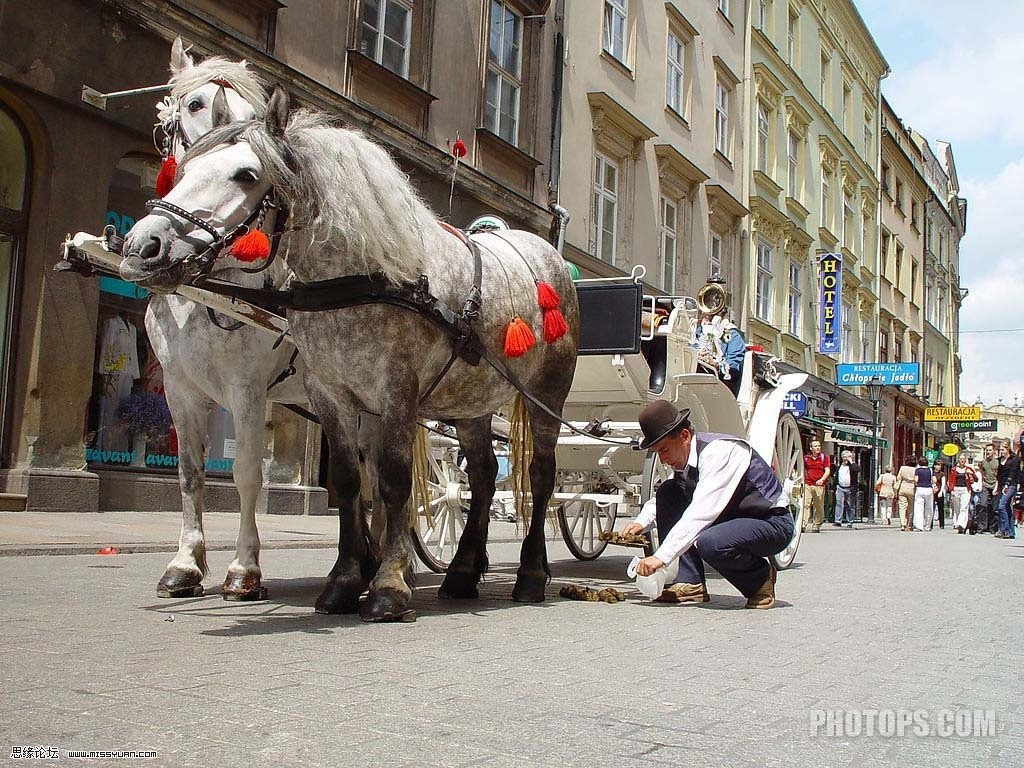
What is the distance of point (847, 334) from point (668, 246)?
49.1ft

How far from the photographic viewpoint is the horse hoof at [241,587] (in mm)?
5031

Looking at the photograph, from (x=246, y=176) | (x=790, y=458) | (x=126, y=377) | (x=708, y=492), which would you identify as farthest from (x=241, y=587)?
(x=126, y=377)

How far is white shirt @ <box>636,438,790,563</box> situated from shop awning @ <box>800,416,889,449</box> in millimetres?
21564

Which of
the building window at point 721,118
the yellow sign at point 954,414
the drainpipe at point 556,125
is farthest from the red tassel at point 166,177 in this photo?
the yellow sign at point 954,414

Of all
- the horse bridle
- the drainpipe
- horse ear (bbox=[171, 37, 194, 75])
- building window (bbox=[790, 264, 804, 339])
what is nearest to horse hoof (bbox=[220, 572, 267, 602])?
the horse bridle

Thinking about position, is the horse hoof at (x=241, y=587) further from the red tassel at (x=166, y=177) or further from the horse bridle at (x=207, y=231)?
the red tassel at (x=166, y=177)

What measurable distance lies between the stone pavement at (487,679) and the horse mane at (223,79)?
2285mm

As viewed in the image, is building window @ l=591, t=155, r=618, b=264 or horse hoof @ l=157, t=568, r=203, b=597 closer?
horse hoof @ l=157, t=568, r=203, b=597

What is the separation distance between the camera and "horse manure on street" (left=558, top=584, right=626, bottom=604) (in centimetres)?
583

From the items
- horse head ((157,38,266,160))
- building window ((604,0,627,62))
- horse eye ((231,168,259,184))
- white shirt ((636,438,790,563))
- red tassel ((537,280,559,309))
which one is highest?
building window ((604,0,627,62))

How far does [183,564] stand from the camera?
5.07 meters

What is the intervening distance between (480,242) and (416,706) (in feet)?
10.4

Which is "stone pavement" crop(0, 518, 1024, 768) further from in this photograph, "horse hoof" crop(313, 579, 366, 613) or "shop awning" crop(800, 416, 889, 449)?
"shop awning" crop(800, 416, 889, 449)

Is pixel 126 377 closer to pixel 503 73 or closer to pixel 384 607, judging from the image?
pixel 384 607
